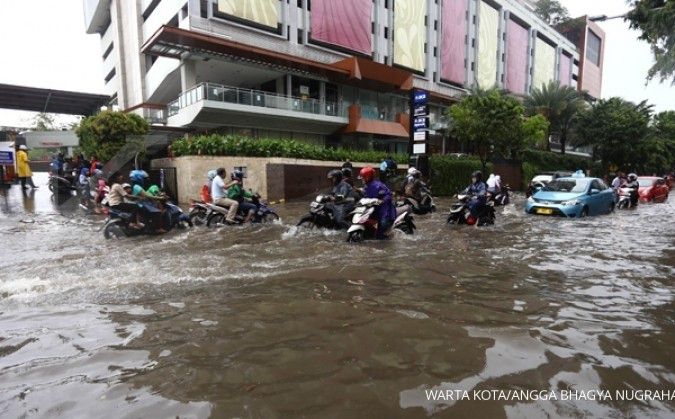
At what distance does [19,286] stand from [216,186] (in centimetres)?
521

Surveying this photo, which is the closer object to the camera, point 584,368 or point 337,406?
point 337,406

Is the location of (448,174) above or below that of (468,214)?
above

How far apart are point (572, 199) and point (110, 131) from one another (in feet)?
58.9

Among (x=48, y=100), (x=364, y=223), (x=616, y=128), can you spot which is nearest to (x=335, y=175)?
(x=364, y=223)

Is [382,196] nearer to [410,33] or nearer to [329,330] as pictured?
[329,330]

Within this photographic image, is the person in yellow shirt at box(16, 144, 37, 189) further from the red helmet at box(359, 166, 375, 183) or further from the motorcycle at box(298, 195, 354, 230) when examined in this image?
the red helmet at box(359, 166, 375, 183)

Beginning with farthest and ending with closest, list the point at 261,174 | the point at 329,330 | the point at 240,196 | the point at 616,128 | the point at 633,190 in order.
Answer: the point at 616,128, the point at 633,190, the point at 261,174, the point at 240,196, the point at 329,330

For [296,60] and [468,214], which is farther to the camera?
[296,60]

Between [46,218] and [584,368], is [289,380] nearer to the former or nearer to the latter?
[584,368]

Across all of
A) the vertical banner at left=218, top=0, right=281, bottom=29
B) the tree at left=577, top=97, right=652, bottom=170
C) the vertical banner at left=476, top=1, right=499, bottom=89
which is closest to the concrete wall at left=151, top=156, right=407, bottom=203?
the vertical banner at left=218, top=0, right=281, bottom=29

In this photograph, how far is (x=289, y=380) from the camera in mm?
2674

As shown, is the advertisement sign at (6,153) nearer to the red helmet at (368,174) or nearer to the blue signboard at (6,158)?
the blue signboard at (6,158)

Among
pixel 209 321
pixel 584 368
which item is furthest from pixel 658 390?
pixel 209 321

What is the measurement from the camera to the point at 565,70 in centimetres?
5988
